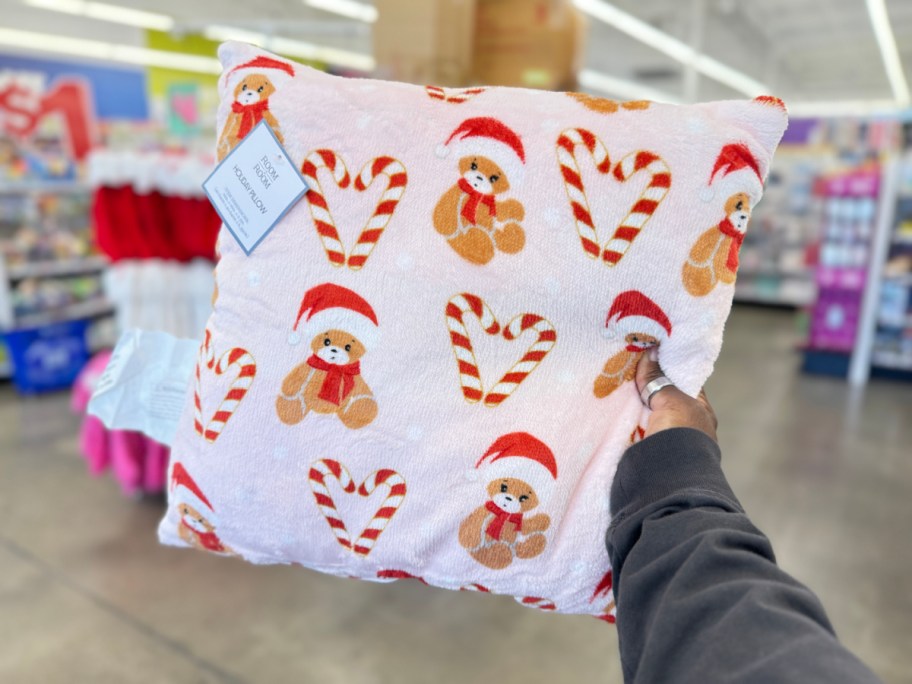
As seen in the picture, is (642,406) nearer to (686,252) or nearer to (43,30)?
(686,252)

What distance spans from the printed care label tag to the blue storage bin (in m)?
4.36

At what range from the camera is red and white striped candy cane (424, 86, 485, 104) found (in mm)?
785

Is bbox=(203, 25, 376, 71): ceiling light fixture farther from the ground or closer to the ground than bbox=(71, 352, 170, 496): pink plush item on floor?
farther from the ground

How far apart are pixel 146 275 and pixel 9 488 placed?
1.48m

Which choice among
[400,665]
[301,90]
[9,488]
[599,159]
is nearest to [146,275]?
[9,488]

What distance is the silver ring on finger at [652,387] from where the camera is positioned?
75 cm

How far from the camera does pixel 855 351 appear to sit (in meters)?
5.26

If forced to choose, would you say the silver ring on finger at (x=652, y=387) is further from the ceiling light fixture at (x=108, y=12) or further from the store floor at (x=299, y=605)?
the ceiling light fixture at (x=108, y=12)

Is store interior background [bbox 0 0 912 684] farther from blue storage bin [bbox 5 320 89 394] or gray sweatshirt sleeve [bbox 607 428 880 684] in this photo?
gray sweatshirt sleeve [bbox 607 428 880 684]

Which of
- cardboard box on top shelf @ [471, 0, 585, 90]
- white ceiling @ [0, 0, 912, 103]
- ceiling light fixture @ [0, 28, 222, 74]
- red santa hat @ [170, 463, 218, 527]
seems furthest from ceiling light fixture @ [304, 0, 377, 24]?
red santa hat @ [170, 463, 218, 527]

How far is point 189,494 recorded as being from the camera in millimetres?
846

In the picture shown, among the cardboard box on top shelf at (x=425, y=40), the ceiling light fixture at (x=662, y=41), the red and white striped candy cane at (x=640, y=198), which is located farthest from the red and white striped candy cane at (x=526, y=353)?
the ceiling light fixture at (x=662, y=41)

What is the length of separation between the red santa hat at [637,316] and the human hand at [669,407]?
4cm

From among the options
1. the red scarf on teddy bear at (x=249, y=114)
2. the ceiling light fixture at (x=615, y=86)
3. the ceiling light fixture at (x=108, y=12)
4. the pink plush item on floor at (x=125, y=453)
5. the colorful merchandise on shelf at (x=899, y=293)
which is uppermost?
the ceiling light fixture at (x=615, y=86)
